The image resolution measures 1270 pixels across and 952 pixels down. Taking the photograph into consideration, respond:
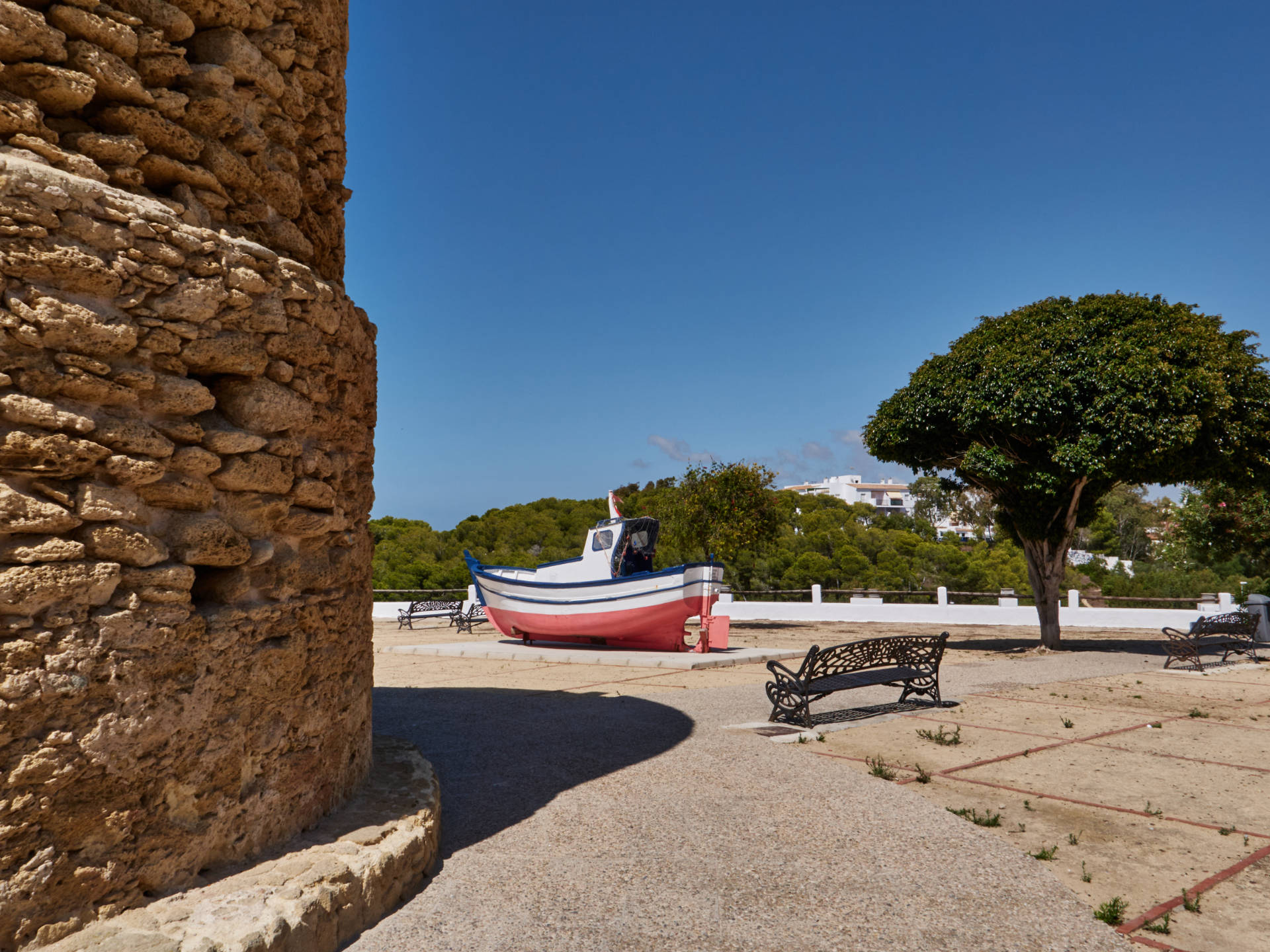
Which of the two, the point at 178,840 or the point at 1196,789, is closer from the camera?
the point at 178,840

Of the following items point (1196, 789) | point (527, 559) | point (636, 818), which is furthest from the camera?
point (527, 559)

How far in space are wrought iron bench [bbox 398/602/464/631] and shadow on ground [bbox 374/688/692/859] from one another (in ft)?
34.2

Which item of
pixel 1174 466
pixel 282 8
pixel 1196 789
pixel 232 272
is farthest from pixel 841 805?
pixel 1174 466

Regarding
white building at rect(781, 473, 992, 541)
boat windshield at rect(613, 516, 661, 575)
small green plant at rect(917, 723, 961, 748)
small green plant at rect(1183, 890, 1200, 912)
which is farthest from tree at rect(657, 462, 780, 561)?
white building at rect(781, 473, 992, 541)

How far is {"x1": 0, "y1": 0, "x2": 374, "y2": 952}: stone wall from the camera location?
8.55 feet

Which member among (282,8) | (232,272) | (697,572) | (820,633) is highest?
(282,8)

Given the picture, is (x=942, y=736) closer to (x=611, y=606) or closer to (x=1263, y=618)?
(x=611, y=606)

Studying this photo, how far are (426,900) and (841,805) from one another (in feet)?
8.00

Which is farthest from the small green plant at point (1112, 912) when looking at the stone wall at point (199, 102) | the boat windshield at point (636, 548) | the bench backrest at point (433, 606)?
the bench backrest at point (433, 606)

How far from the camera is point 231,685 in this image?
10.4 ft

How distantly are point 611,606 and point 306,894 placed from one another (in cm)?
1129

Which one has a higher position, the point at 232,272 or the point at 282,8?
the point at 282,8

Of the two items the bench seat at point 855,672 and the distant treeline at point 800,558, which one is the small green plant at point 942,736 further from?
the distant treeline at point 800,558

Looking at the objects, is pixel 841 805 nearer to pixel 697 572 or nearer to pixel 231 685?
pixel 231 685
